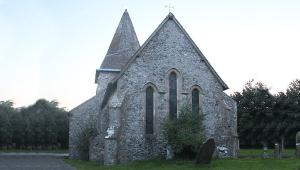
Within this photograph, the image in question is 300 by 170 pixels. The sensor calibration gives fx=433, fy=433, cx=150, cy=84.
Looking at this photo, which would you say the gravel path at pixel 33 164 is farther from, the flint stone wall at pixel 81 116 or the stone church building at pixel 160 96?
the flint stone wall at pixel 81 116

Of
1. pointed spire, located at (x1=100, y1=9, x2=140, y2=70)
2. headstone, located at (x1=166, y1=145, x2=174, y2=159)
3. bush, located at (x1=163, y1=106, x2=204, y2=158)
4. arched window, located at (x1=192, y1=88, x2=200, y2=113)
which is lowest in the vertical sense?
headstone, located at (x1=166, y1=145, x2=174, y2=159)

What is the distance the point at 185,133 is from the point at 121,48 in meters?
20.8

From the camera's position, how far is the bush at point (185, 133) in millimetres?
26281

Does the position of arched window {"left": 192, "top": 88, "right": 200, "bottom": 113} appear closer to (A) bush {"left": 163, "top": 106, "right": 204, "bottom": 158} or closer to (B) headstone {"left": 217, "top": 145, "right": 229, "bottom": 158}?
(A) bush {"left": 163, "top": 106, "right": 204, "bottom": 158}

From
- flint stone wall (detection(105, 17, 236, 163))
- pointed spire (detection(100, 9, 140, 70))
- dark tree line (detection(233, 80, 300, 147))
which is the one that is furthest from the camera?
dark tree line (detection(233, 80, 300, 147))

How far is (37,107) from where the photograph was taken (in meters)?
94.1

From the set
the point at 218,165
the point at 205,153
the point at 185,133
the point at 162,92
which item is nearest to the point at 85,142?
the point at 162,92

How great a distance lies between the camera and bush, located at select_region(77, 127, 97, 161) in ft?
129

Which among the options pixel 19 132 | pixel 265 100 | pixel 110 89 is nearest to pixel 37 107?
pixel 19 132

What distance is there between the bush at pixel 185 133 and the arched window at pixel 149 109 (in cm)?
186

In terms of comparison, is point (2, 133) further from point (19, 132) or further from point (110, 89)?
point (110, 89)

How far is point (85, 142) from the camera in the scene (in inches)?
1548

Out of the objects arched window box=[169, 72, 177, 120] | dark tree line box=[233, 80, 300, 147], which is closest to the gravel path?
arched window box=[169, 72, 177, 120]

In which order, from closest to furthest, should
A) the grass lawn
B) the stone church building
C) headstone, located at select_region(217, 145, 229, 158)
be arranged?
the grass lawn → the stone church building → headstone, located at select_region(217, 145, 229, 158)
